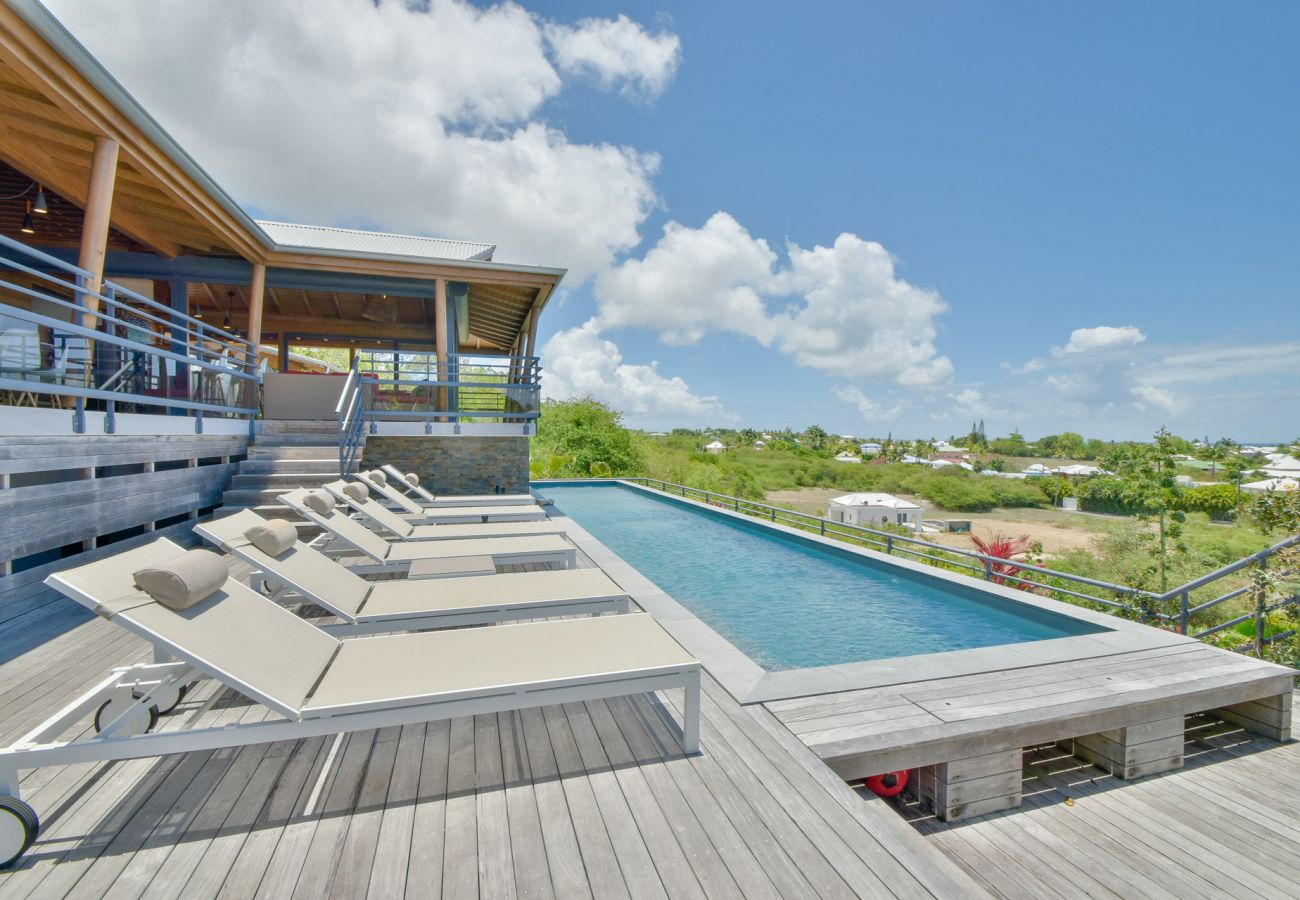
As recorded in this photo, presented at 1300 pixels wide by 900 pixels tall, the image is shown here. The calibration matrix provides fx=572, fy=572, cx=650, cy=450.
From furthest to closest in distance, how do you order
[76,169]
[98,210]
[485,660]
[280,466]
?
[280,466] < [76,169] < [98,210] < [485,660]

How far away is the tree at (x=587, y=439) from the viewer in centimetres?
2386

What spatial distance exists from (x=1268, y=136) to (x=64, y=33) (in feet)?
171

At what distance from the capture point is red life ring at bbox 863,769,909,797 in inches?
116

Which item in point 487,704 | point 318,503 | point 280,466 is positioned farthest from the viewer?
point 280,466

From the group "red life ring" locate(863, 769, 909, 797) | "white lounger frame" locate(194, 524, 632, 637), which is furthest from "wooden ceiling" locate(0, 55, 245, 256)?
"red life ring" locate(863, 769, 909, 797)

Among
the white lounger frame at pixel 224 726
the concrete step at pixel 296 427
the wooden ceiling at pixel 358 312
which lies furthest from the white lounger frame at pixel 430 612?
the wooden ceiling at pixel 358 312

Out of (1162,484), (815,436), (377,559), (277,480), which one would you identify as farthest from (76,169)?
(815,436)

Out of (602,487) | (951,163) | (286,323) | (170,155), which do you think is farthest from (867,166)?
(170,155)

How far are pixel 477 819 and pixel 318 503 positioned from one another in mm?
3336

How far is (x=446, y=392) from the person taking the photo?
10.5 m

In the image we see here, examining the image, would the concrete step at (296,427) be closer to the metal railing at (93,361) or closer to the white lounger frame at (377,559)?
the metal railing at (93,361)

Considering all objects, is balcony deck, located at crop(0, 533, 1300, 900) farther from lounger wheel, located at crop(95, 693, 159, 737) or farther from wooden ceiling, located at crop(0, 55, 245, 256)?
wooden ceiling, located at crop(0, 55, 245, 256)

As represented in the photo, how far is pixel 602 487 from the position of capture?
1827 centimetres

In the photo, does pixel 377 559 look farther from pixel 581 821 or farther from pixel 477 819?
pixel 581 821
